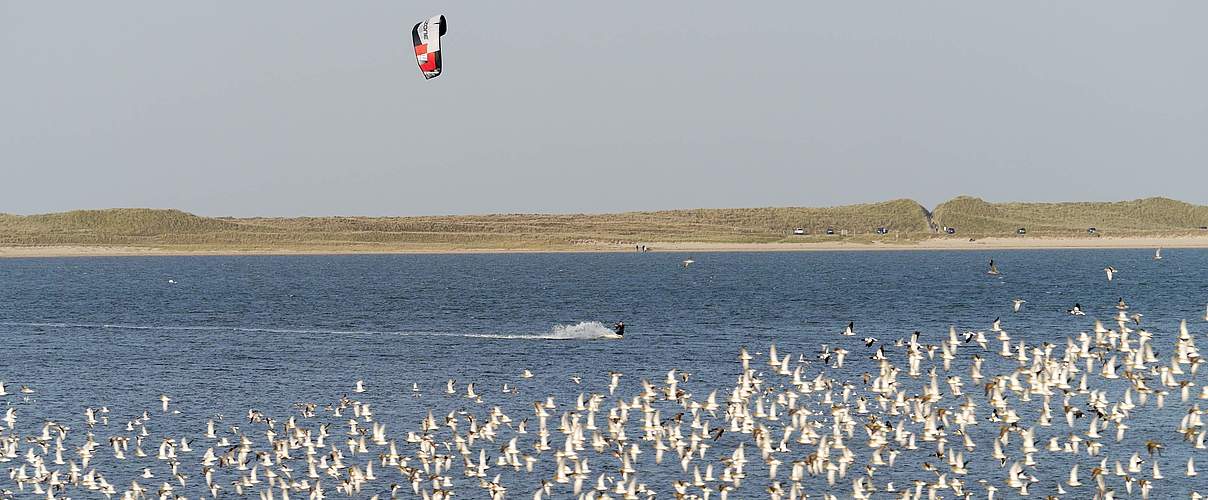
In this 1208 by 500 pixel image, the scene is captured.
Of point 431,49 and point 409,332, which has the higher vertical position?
point 431,49

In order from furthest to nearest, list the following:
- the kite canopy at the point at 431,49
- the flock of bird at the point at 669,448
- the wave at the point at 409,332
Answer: the wave at the point at 409,332, the kite canopy at the point at 431,49, the flock of bird at the point at 669,448

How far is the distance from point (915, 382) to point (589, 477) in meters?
22.8

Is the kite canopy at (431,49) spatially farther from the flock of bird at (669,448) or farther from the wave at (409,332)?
the wave at (409,332)

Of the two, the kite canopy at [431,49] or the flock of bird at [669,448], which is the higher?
the kite canopy at [431,49]

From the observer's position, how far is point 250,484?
43.0 m

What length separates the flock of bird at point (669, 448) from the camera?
1655 inches

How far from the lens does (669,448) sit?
47.6 meters

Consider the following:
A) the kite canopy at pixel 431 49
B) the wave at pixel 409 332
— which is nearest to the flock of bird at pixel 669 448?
the kite canopy at pixel 431 49

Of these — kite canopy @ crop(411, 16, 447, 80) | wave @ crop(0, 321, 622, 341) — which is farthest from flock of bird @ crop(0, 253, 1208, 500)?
wave @ crop(0, 321, 622, 341)

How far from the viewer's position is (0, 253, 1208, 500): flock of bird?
42031 mm

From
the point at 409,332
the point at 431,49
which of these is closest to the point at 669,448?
the point at 431,49

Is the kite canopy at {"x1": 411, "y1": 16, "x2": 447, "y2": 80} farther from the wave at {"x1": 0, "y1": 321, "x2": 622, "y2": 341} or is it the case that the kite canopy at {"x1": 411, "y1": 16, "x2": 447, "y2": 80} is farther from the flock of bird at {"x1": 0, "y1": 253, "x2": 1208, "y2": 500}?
the wave at {"x1": 0, "y1": 321, "x2": 622, "y2": 341}

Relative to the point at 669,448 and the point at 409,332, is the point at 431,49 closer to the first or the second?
the point at 669,448

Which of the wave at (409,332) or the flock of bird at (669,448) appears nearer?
the flock of bird at (669,448)
